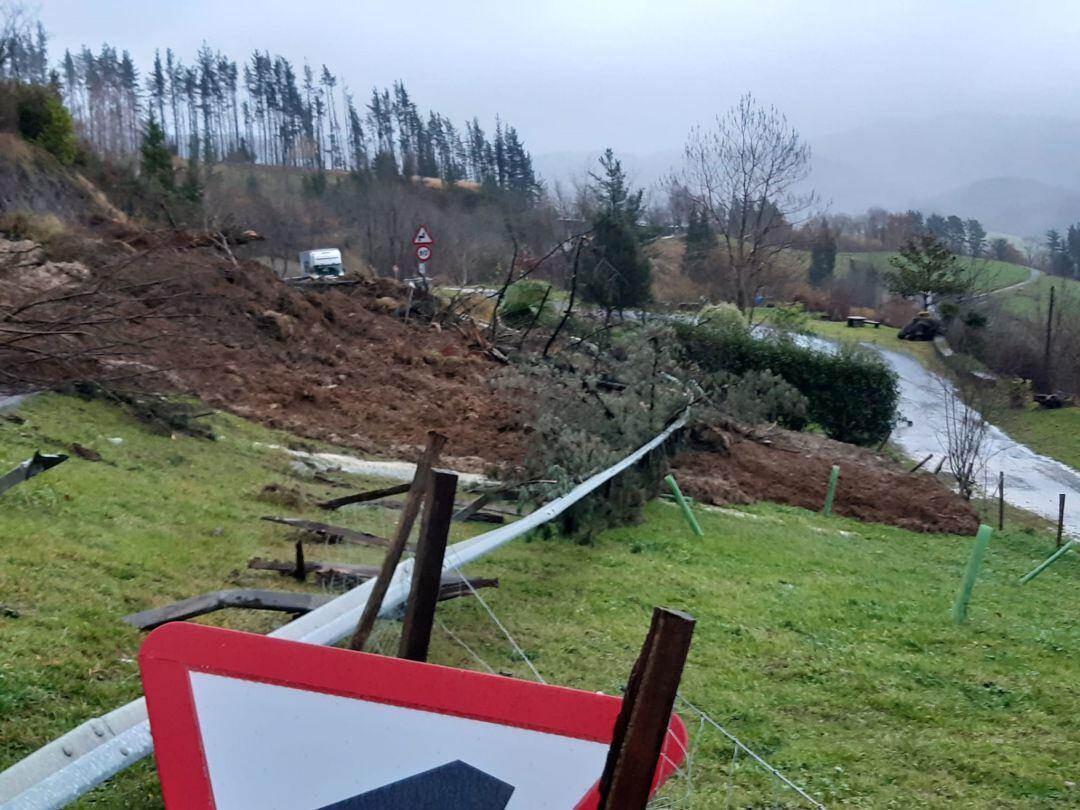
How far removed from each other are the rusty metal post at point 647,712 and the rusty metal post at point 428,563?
1.12 meters

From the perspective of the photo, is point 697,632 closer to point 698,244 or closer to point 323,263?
point 323,263

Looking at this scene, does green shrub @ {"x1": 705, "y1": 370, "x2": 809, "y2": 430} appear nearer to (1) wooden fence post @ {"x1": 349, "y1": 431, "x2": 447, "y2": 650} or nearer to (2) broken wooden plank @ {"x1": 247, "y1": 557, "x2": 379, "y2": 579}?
(2) broken wooden plank @ {"x1": 247, "y1": 557, "x2": 379, "y2": 579}

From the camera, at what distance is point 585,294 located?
107 ft

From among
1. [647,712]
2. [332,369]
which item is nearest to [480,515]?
[647,712]

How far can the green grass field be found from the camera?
4.54 m

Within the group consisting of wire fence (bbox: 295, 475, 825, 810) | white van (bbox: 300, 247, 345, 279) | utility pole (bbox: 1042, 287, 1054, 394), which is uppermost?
white van (bbox: 300, 247, 345, 279)

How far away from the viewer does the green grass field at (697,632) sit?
4.54 metres

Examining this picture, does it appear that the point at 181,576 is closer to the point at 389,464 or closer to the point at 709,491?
the point at 389,464

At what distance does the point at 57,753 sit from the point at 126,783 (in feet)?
4.27

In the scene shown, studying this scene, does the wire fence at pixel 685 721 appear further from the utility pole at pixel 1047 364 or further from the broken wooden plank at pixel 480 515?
the utility pole at pixel 1047 364

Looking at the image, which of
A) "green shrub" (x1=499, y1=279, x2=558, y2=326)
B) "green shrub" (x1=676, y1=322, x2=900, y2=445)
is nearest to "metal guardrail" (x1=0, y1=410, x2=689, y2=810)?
"green shrub" (x1=676, y1=322, x2=900, y2=445)

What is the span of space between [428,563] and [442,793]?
996 mm

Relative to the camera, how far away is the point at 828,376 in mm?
26641

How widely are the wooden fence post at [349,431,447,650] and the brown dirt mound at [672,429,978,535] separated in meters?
11.5
